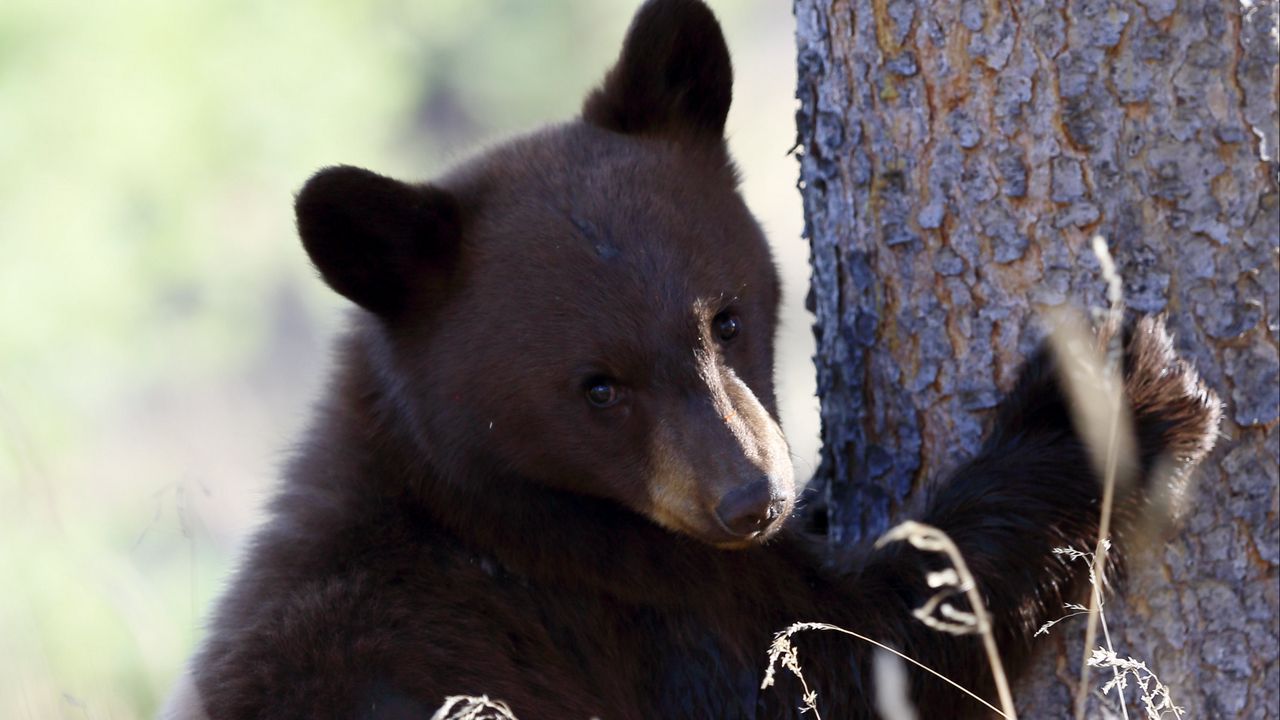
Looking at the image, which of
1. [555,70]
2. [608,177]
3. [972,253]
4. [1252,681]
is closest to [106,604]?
[608,177]

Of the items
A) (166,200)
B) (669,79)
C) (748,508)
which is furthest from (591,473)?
(166,200)

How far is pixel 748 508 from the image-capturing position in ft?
9.12

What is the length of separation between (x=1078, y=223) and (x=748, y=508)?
1136 millimetres

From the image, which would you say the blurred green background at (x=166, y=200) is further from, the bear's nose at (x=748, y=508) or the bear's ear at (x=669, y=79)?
the bear's nose at (x=748, y=508)

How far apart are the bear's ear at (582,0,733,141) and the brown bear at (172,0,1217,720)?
10mm

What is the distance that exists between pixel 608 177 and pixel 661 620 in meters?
1.09

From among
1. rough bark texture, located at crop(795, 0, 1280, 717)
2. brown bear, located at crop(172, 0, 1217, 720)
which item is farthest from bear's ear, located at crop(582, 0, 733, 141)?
rough bark texture, located at crop(795, 0, 1280, 717)

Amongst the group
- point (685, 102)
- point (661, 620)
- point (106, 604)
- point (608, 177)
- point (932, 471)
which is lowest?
point (106, 604)

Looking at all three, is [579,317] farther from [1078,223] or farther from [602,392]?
[1078,223]

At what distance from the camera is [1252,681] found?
325cm

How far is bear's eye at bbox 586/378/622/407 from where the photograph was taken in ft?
10.1

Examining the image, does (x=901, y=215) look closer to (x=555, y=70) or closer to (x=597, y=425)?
(x=597, y=425)

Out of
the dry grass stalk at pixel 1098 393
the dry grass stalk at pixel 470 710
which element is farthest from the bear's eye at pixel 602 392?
the dry grass stalk at pixel 1098 393

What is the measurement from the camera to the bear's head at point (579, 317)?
3.00 m
